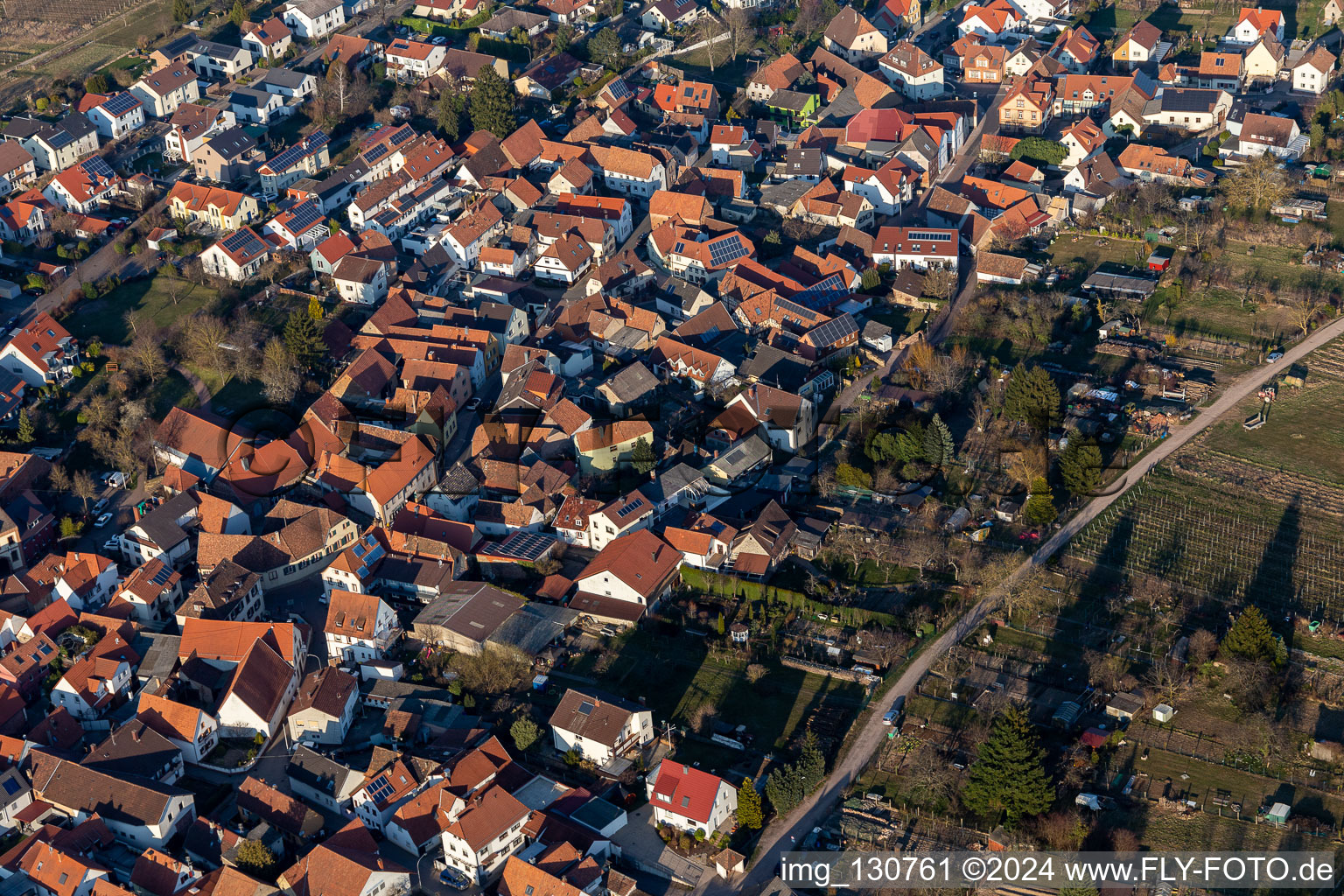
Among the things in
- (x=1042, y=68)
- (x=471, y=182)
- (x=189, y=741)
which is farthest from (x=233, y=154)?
(x=1042, y=68)

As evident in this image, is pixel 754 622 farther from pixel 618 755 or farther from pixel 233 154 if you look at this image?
pixel 233 154

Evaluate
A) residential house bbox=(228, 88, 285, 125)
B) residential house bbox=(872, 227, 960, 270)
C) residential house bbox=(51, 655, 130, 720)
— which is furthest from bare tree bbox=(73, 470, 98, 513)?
residential house bbox=(872, 227, 960, 270)

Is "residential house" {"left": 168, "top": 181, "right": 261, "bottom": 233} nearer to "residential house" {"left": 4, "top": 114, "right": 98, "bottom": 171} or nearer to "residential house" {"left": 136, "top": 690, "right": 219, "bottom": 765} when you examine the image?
"residential house" {"left": 4, "top": 114, "right": 98, "bottom": 171}

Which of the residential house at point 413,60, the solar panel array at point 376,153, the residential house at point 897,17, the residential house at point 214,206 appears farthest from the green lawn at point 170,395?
the residential house at point 897,17

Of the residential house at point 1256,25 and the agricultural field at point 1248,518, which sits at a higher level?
the residential house at point 1256,25

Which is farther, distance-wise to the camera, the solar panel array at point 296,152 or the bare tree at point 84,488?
the solar panel array at point 296,152

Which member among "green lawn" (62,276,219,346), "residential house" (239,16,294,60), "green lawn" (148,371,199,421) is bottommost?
"green lawn" (148,371,199,421)

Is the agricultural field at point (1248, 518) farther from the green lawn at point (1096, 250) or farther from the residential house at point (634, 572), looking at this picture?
the residential house at point (634, 572)
